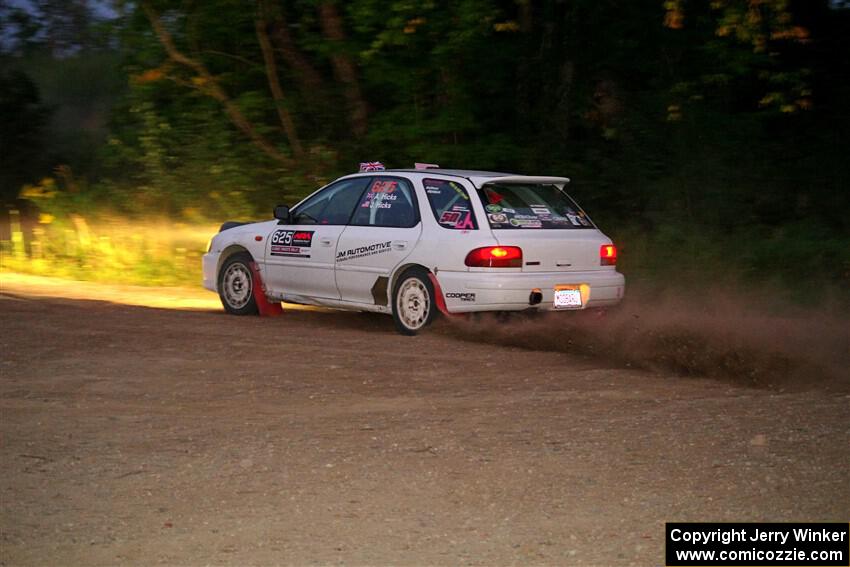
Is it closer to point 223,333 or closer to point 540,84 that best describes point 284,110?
point 540,84

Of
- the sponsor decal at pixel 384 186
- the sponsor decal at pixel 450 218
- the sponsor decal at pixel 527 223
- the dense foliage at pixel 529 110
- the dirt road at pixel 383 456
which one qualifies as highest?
the dense foliage at pixel 529 110

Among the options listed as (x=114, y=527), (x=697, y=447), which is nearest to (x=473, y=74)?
(x=697, y=447)

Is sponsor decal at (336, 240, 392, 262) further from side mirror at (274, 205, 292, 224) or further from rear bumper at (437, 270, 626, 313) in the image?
side mirror at (274, 205, 292, 224)

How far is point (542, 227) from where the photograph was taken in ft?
37.0

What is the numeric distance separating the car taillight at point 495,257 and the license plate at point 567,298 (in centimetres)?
46

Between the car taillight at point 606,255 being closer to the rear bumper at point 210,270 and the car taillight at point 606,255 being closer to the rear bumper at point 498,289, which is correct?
the rear bumper at point 498,289

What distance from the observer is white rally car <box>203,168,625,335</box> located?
10930mm

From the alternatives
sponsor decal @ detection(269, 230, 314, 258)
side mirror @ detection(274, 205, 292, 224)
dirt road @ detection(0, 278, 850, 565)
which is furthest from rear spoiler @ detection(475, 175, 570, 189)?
side mirror @ detection(274, 205, 292, 224)

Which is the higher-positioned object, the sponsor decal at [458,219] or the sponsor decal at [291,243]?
the sponsor decal at [458,219]

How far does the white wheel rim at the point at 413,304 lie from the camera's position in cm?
1129

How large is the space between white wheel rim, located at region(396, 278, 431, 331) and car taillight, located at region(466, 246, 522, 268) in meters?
0.62

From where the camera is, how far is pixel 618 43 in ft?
62.6

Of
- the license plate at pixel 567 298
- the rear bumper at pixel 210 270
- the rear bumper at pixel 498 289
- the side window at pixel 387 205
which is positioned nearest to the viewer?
the rear bumper at pixel 498 289

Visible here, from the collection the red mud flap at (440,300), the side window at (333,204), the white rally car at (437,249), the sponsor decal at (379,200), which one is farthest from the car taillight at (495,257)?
the side window at (333,204)
